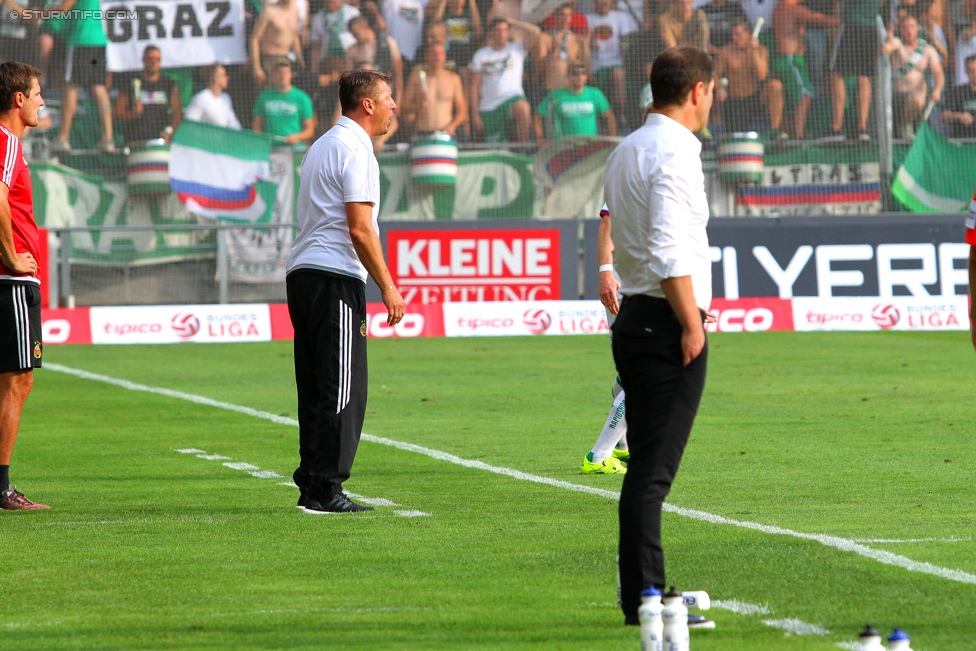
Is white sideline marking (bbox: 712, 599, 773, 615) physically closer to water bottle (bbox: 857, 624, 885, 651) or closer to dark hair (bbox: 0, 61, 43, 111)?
water bottle (bbox: 857, 624, 885, 651)

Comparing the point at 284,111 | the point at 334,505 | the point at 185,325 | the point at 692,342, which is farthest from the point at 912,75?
the point at 692,342

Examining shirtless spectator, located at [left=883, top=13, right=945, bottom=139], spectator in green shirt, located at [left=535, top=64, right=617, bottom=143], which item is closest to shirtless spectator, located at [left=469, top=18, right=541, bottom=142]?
spectator in green shirt, located at [left=535, top=64, right=617, bottom=143]

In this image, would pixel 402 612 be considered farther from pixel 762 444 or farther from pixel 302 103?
pixel 302 103

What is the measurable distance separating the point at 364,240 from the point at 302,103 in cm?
1996

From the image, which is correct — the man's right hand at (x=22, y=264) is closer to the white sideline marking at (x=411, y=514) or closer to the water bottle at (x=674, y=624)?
the white sideline marking at (x=411, y=514)

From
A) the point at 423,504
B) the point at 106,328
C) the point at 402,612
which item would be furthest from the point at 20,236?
the point at 106,328

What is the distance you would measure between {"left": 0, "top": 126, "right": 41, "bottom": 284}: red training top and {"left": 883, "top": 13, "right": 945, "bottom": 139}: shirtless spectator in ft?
70.0

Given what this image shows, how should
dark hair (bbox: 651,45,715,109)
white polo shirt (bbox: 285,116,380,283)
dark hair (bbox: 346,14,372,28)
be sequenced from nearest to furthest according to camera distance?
dark hair (bbox: 651,45,715,109), white polo shirt (bbox: 285,116,380,283), dark hair (bbox: 346,14,372,28)

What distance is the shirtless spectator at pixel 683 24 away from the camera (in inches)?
1072

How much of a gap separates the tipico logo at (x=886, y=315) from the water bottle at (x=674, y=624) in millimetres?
20112

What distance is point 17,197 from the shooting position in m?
7.72

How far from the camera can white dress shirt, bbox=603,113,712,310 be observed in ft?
15.5

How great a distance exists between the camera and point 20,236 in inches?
303

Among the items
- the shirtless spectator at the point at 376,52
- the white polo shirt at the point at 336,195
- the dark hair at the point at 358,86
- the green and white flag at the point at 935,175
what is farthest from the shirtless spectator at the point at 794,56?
the white polo shirt at the point at 336,195
